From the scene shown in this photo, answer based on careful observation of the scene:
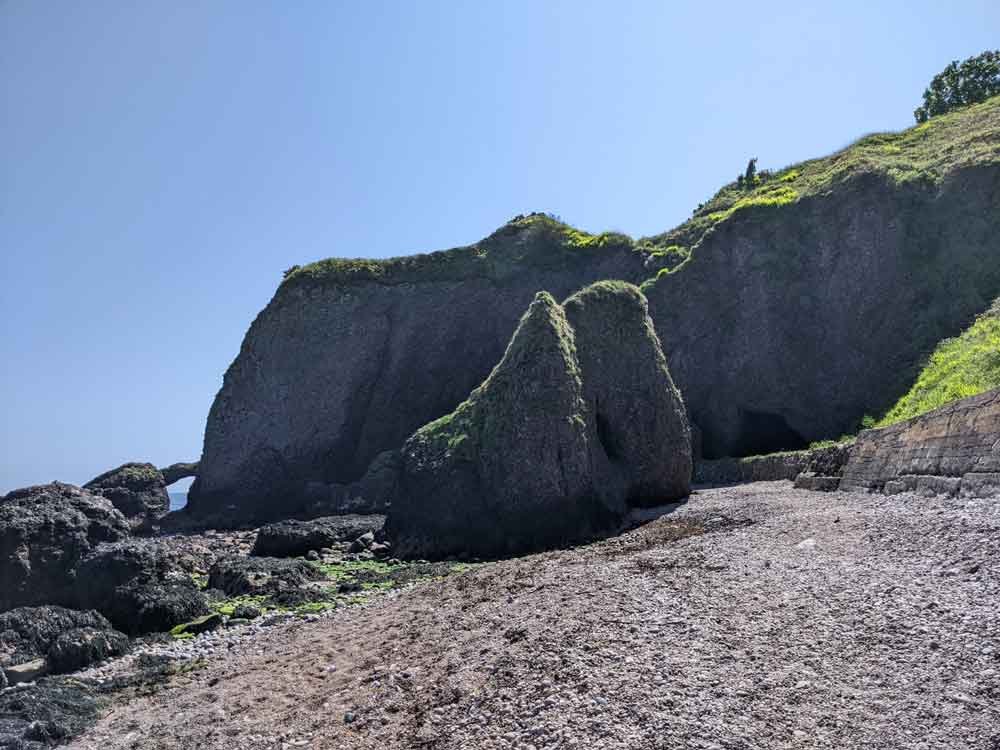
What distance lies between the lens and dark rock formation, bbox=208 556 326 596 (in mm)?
17547

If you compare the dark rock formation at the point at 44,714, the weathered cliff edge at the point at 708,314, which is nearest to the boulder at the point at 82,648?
the dark rock formation at the point at 44,714

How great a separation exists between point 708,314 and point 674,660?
30373 mm

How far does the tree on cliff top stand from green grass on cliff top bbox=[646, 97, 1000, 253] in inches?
360

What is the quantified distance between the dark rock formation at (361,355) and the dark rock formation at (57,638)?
24469mm

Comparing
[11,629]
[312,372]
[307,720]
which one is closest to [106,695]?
[11,629]

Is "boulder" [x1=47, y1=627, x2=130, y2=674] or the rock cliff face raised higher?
the rock cliff face

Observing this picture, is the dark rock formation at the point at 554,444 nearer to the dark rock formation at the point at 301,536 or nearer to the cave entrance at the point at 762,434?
the dark rock formation at the point at 301,536

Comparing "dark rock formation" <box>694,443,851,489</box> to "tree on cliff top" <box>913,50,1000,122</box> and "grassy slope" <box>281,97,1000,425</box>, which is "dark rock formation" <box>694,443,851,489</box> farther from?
"tree on cliff top" <box>913,50,1000,122</box>

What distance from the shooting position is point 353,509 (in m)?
32.9

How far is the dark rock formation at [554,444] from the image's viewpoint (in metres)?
19.5

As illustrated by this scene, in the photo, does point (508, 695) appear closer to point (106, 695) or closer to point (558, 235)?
point (106, 695)

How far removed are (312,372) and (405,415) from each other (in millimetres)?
6028

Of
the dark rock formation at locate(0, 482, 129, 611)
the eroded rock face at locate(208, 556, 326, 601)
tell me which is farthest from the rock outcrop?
the eroded rock face at locate(208, 556, 326, 601)

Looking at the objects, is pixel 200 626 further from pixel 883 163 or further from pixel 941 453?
pixel 883 163
